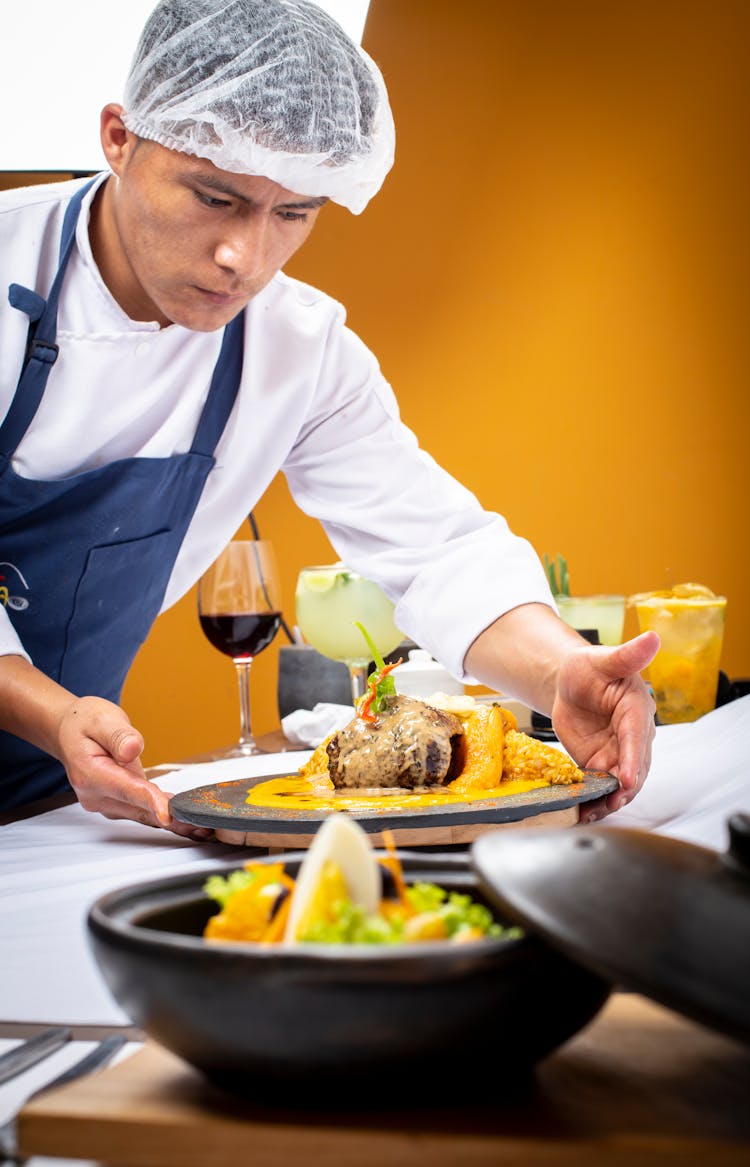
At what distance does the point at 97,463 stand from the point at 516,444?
272 centimetres

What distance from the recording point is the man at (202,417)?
4.86 ft

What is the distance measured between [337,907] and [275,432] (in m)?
1.50

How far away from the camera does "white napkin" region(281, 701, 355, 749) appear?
1.94 meters

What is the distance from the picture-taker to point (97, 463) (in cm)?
175

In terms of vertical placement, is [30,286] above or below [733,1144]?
above

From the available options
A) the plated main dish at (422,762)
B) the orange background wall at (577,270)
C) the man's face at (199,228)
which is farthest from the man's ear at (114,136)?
the orange background wall at (577,270)

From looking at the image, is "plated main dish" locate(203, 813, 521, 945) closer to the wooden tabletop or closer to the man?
the wooden tabletop

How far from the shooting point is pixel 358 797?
121 cm

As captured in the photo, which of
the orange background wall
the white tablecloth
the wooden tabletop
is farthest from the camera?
the orange background wall

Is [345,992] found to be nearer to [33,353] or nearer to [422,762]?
[422,762]

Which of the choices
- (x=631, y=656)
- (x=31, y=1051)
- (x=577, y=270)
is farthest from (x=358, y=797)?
(x=577, y=270)

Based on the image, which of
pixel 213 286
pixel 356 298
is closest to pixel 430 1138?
pixel 213 286

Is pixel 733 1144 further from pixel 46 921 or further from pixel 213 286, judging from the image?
pixel 213 286

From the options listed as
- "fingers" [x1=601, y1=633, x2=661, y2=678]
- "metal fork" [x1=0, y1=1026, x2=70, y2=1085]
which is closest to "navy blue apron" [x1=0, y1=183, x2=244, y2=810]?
"fingers" [x1=601, y1=633, x2=661, y2=678]
